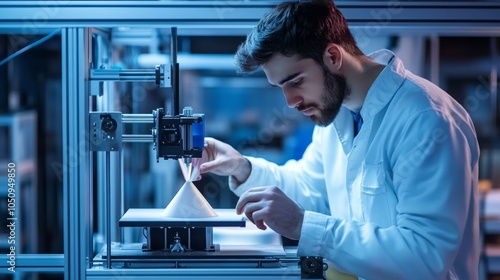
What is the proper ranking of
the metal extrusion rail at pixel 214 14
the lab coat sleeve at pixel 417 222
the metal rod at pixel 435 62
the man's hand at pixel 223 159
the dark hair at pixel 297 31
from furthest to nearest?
the metal rod at pixel 435 62 < the man's hand at pixel 223 159 < the metal extrusion rail at pixel 214 14 < the dark hair at pixel 297 31 < the lab coat sleeve at pixel 417 222

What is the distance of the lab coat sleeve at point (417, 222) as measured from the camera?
4.05ft

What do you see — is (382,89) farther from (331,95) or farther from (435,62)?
(435,62)

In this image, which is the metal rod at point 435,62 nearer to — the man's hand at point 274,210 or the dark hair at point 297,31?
the dark hair at point 297,31

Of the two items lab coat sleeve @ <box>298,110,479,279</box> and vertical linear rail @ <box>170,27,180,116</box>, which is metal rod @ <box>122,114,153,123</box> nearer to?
vertical linear rail @ <box>170,27,180,116</box>

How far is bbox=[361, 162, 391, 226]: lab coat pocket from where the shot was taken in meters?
1.38

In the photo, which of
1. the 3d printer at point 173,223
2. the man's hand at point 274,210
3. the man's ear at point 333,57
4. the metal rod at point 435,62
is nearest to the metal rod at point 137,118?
the 3d printer at point 173,223

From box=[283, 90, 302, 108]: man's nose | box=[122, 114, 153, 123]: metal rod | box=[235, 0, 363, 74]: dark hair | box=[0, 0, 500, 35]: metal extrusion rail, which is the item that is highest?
box=[0, 0, 500, 35]: metal extrusion rail

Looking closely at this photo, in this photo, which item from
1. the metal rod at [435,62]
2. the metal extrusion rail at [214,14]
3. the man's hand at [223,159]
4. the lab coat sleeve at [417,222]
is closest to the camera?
the lab coat sleeve at [417,222]

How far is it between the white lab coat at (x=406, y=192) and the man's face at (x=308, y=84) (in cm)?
7

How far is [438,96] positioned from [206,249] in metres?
0.61

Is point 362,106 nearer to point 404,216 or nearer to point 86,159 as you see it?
point 404,216

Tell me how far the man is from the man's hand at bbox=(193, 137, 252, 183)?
11mm

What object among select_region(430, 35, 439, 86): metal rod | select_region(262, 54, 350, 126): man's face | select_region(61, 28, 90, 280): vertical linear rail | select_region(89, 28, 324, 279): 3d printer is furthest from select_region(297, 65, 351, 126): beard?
select_region(430, 35, 439, 86): metal rod

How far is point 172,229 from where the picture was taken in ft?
4.81
